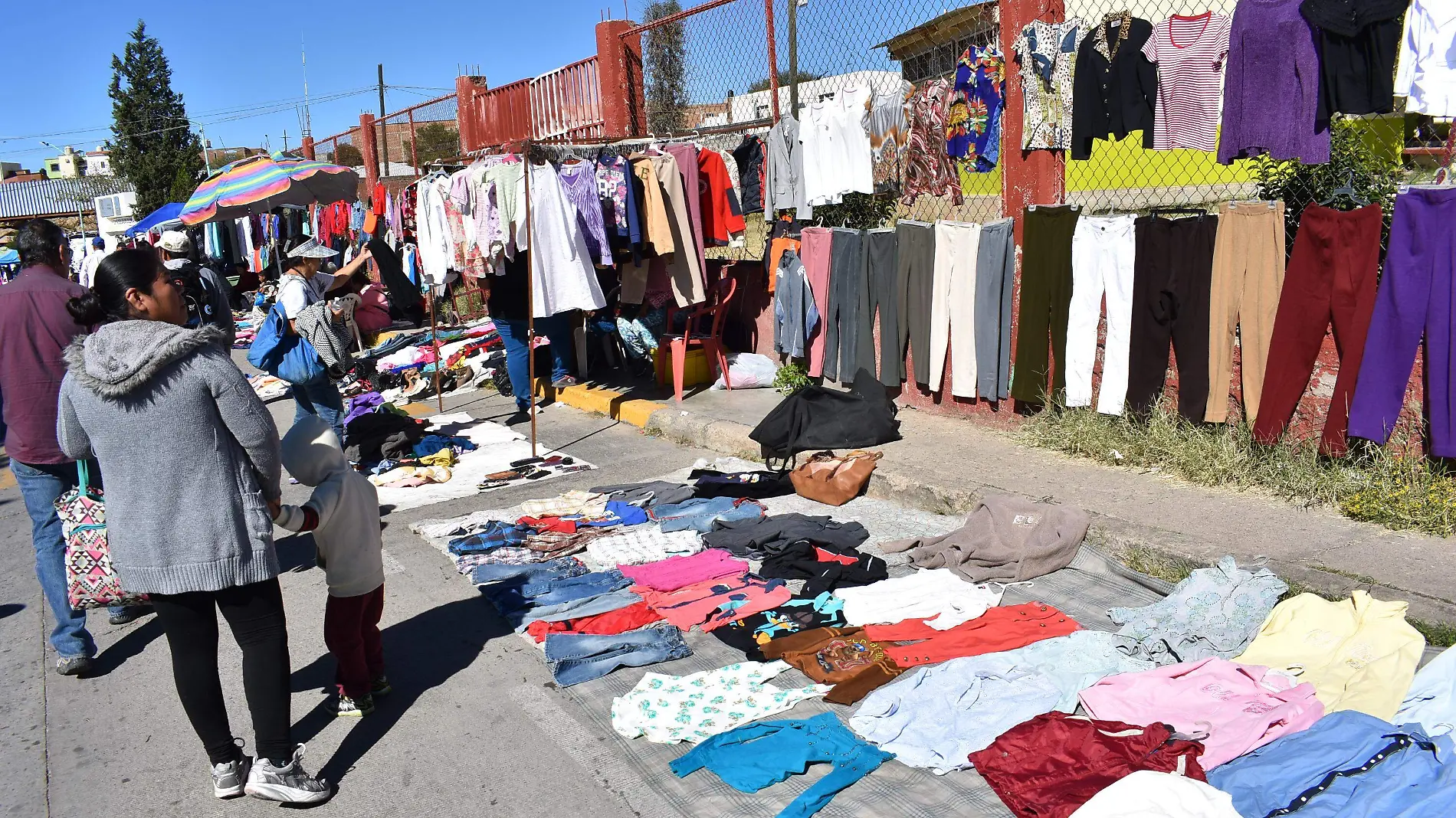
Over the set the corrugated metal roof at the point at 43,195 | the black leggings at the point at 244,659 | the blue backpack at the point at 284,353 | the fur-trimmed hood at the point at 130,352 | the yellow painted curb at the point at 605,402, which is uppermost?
the corrugated metal roof at the point at 43,195

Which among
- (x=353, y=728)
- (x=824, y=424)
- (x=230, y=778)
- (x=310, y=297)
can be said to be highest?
(x=310, y=297)

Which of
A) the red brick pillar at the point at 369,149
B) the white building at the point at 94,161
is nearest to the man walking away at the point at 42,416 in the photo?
the red brick pillar at the point at 369,149

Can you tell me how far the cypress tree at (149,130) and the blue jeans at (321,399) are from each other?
128ft

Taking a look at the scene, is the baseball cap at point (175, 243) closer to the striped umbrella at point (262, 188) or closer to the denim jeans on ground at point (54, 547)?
the striped umbrella at point (262, 188)

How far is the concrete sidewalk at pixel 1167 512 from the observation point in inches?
167

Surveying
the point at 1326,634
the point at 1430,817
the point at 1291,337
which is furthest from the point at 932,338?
the point at 1430,817

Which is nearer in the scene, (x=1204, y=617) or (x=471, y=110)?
(x=1204, y=617)

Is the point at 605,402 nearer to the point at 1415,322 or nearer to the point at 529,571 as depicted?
the point at 529,571

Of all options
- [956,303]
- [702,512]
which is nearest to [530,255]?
[702,512]

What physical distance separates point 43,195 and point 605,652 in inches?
2625

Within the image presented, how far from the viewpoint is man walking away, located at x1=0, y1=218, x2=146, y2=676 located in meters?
4.39

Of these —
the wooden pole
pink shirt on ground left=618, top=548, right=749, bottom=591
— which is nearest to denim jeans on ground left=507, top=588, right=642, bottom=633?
pink shirt on ground left=618, top=548, right=749, bottom=591

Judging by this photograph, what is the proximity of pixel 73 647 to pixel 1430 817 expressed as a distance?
16.8ft

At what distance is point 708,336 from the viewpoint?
9406 millimetres
